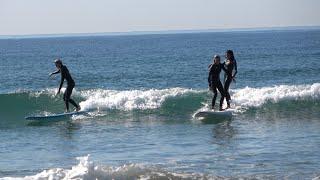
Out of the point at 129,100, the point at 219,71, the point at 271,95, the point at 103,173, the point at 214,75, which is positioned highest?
the point at 219,71

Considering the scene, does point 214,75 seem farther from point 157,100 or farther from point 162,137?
point 157,100

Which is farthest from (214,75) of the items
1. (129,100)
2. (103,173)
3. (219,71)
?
(103,173)

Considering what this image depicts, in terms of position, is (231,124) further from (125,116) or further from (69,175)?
(69,175)

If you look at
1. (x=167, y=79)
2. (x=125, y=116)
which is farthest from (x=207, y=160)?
(x=167, y=79)

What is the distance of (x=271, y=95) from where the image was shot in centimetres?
2159

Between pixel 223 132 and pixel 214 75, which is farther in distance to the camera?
pixel 214 75

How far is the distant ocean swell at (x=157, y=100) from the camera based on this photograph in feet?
68.2

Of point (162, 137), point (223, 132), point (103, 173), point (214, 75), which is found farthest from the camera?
point (214, 75)

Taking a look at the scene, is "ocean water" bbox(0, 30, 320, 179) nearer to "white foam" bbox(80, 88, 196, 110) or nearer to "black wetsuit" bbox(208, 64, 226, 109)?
"white foam" bbox(80, 88, 196, 110)

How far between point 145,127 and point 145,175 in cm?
640

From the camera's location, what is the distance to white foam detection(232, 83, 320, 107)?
68.4 ft

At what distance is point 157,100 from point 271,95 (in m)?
3.92

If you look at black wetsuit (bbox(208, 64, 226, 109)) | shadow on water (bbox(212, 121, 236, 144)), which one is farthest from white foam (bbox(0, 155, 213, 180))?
black wetsuit (bbox(208, 64, 226, 109))

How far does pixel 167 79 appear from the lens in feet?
120
